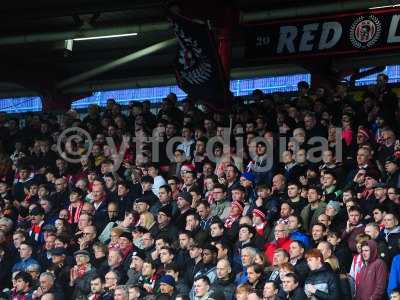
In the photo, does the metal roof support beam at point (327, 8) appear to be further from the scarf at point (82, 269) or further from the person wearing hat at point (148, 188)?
the scarf at point (82, 269)

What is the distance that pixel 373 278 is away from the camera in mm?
11797

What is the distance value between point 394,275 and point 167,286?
2801mm

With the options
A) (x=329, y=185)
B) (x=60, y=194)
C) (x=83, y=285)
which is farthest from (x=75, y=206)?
(x=329, y=185)

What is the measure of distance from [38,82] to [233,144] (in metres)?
11.4

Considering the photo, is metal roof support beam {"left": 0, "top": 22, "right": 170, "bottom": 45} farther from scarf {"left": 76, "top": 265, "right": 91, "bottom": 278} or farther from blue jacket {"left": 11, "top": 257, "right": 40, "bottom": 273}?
scarf {"left": 76, "top": 265, "right": 91, "bottom": 278}

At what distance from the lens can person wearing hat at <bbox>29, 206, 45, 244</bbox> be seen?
16281 millimetres

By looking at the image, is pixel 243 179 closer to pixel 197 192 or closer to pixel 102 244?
pixel 197 192

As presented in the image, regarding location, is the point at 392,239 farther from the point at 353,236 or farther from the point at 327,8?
the point at 327,8

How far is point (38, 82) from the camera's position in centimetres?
2734

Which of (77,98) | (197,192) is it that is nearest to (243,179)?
(197,192)

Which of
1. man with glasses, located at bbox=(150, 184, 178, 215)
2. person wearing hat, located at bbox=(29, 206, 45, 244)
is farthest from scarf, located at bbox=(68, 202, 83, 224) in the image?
man with glasses, located at bbox=(150, 184, 178, 215)

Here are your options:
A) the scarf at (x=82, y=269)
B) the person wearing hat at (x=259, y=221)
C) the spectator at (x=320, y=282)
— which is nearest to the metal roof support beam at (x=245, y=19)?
the person wearing hat at (x=259, y=221)

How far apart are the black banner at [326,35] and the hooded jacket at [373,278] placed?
783 cm

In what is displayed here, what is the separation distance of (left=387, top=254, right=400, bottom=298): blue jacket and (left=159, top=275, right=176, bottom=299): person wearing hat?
267cm
